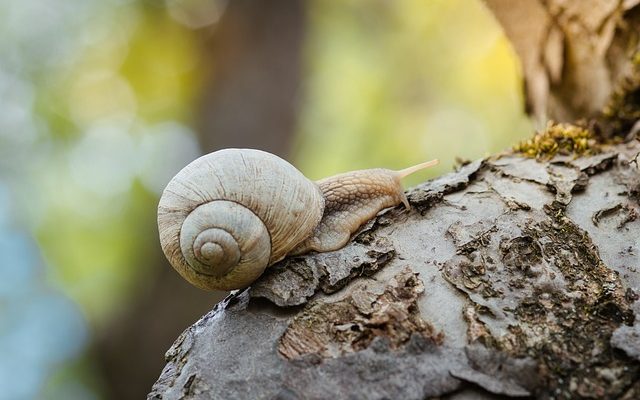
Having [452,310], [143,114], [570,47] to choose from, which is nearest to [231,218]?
[452,310]

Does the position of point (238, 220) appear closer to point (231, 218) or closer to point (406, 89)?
point (231, 218)

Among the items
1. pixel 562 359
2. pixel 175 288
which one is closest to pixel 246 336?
pixel 562 359

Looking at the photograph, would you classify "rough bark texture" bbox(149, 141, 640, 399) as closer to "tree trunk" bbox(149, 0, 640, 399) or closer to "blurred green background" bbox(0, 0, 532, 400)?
"tree trunk" bbox(149, 0, 640, 399)

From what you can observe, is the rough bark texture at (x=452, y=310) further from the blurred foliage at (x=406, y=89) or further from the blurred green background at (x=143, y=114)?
the blurred foliage at (x=406, y=89)

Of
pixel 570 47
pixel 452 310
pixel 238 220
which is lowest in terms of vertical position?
pixel 452 310

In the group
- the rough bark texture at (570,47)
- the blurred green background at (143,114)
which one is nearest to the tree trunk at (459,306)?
the rough bark texture at (570,47)
